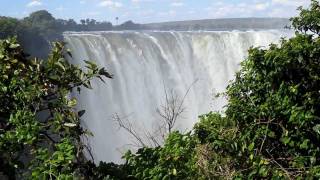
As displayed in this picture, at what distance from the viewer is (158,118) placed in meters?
25.9

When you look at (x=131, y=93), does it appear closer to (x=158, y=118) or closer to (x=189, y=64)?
(x=158, y=118)

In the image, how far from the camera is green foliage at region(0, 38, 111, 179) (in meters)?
2.96

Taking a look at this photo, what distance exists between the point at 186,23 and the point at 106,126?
40992mm

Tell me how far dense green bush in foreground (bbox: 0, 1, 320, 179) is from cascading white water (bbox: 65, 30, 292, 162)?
16.7 meters

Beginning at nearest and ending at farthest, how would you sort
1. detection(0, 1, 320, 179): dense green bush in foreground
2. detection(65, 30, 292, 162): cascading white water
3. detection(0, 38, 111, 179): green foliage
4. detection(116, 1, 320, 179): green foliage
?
detection(0, 38, 111, 179): green foliage < detection(0, 1, 320, 179): dense green bush in foreground < detection(116, 1, 320, 179): green foliage < detection(65, 30, 292, 162): cascading white water

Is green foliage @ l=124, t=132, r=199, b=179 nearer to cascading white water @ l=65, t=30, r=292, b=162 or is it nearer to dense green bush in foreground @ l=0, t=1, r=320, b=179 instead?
dense green bush in foreground @ l=0, t=1, r=320, b=179

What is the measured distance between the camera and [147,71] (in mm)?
27547

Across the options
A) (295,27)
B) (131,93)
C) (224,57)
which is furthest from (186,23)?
(295,27)

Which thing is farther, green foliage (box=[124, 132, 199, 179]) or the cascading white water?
the cascading white water

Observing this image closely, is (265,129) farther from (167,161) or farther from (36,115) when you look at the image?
(36,115)

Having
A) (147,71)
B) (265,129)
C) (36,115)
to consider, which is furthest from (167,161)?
(147,71)

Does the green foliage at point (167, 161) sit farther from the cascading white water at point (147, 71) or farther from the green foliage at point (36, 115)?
the cascading white water at point (147, 71)

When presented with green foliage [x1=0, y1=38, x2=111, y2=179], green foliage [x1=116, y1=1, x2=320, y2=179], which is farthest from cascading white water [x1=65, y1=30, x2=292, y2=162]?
green foliage [x1=0, y1=38, x2=111, y2=179]

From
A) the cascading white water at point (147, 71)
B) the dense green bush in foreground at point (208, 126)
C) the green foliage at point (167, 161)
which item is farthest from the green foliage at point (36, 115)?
the cascading white water at point (147, 71)
